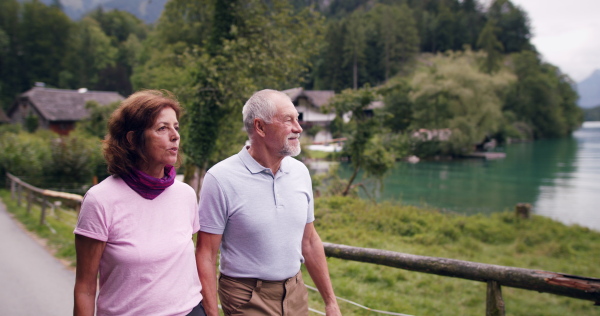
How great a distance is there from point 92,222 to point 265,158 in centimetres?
88

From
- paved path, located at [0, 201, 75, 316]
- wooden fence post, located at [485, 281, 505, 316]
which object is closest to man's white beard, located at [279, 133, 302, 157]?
wooden fence post, located at [485, 281, 505, 316]

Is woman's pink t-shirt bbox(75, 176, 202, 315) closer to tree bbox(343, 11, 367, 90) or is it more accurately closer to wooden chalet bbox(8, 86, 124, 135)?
wooden chalet bbox(8, 86, 124, 135)

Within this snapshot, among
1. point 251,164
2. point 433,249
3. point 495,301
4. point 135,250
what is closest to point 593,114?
point 433,249

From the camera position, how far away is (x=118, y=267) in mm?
1738

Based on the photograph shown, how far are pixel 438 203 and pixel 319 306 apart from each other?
16.6 metres

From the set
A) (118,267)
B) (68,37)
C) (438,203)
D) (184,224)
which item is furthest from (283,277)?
(68,37)

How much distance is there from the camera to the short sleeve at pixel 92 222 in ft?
5.48

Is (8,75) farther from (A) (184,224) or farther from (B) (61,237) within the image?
(A) (184,224)

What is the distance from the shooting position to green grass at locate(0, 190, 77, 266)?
21.8 feet

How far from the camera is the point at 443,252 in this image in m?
9.52

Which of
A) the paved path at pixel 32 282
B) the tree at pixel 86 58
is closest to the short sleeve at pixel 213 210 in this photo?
the paved path at pixel 32 282

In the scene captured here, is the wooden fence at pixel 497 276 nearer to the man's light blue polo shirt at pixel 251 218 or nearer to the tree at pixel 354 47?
the man's light blue polo shirt at pixel 251 218

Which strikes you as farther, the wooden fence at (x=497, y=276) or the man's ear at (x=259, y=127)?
the wooden fence at (x=497, y=276)

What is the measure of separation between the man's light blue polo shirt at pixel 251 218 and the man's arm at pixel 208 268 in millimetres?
55
